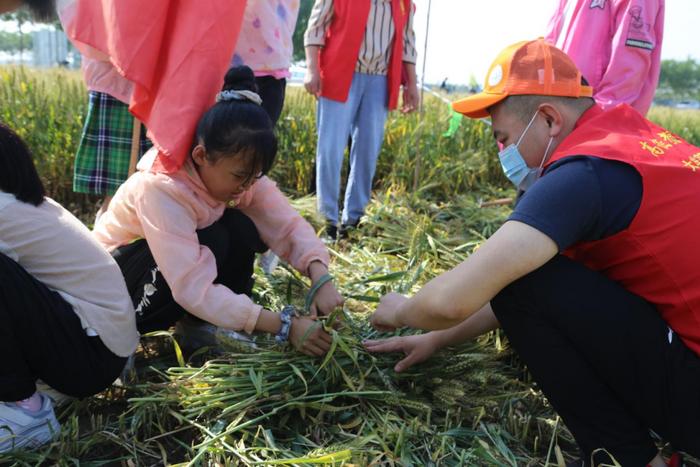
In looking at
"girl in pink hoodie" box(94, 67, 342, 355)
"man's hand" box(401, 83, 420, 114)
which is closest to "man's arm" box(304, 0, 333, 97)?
"man's hand" box(401, 83, 420, 114)

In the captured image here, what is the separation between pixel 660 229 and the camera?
1.33 m

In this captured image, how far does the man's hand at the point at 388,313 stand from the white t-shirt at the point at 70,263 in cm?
67

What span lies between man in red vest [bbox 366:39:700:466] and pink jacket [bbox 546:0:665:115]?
1.47 metres

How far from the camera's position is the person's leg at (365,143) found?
3.42 meters

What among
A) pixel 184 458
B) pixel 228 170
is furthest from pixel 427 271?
pixel 184 458

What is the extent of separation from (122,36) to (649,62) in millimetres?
2324

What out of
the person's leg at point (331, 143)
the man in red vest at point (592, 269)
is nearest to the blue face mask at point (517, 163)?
the man in red vest at point (592, 269)

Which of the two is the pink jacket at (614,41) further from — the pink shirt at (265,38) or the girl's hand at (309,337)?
the girl's hand at (309,337)

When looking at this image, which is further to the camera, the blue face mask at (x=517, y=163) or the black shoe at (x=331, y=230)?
the black shoe at (x=331, y=230)

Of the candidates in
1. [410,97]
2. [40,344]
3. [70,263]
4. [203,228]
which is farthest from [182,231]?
[410,97]

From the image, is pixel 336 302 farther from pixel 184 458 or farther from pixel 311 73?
pixel 311 73

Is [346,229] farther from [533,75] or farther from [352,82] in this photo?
[533,75]

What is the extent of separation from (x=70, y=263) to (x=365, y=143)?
214 centimetres

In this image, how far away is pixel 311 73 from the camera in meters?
3.28
